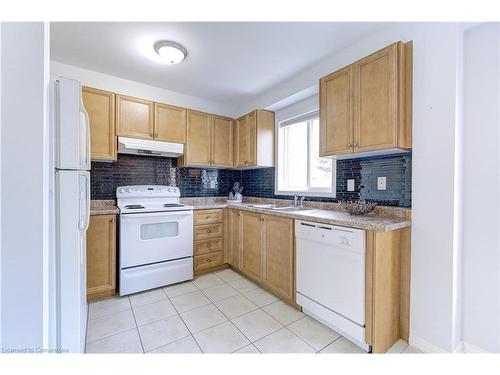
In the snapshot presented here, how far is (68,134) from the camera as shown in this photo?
46.6 inches

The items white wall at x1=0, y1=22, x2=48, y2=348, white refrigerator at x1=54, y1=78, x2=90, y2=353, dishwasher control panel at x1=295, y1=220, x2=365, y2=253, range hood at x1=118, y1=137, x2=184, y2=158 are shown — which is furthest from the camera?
range hood at x1=118, y1=137, x2=184, y2=158

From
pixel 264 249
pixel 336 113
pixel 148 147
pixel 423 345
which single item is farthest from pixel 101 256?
pixel 423 345

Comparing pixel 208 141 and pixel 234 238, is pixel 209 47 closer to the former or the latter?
pixel 208 141

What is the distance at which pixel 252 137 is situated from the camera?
121 inches

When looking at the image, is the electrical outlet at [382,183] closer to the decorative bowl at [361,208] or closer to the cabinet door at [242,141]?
the decorative bowl at [361,208]

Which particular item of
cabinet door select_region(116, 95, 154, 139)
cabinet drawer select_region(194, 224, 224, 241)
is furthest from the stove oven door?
cabinet door select_region(116, 95, 154, 139)

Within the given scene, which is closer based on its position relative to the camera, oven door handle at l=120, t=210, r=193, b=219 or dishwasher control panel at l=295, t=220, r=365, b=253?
dishwasher control panel at l=295, t=220, r=365, b=253

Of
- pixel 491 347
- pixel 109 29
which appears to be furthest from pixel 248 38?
pixel 491 347

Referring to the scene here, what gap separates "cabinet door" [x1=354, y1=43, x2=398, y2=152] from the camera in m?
1.56

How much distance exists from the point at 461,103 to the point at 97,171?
11.3 ft

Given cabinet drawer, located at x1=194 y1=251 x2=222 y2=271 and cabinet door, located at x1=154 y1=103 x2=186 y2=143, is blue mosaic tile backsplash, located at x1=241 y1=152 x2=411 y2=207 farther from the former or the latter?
cabinet door, located at x1=154 y1=103 x2=186 y2=143

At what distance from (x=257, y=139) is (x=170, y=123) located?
1.16m

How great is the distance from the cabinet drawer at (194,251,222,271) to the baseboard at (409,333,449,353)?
6.86 feet

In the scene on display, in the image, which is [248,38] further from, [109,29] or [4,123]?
[4,123]
